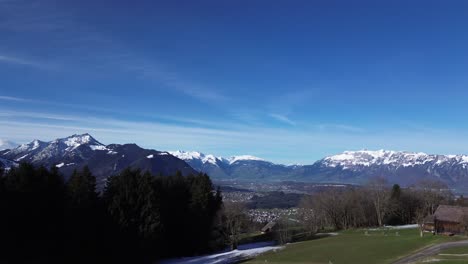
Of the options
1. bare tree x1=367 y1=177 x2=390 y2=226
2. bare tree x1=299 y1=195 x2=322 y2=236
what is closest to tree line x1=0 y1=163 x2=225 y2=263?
bare tree x1=299 y1=195 x2=322 y2=236

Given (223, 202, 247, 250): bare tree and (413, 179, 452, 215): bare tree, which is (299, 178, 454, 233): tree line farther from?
(223, 202, 247, 250): bare tree

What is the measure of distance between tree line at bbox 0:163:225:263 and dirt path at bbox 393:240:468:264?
35040 mm

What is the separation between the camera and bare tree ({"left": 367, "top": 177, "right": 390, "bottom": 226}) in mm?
108812

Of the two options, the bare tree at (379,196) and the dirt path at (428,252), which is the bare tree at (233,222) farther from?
the bare tree at (379,196)

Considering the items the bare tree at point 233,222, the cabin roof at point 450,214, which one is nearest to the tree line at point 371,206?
the cabin roof at point 450,214

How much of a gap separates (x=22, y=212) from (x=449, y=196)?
11390cm

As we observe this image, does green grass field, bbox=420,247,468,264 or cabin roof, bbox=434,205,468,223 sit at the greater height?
cabin roof, bbox=434,205,468,223

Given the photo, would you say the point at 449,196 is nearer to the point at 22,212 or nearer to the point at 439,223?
the point at 439,223

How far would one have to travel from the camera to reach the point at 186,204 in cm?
8262

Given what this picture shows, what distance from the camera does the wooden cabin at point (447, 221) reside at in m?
79.6

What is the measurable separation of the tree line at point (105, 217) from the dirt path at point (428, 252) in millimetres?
35040

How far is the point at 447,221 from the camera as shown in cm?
8162

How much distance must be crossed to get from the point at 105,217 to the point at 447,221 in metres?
60.7

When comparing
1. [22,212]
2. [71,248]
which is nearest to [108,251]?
[71,248]
